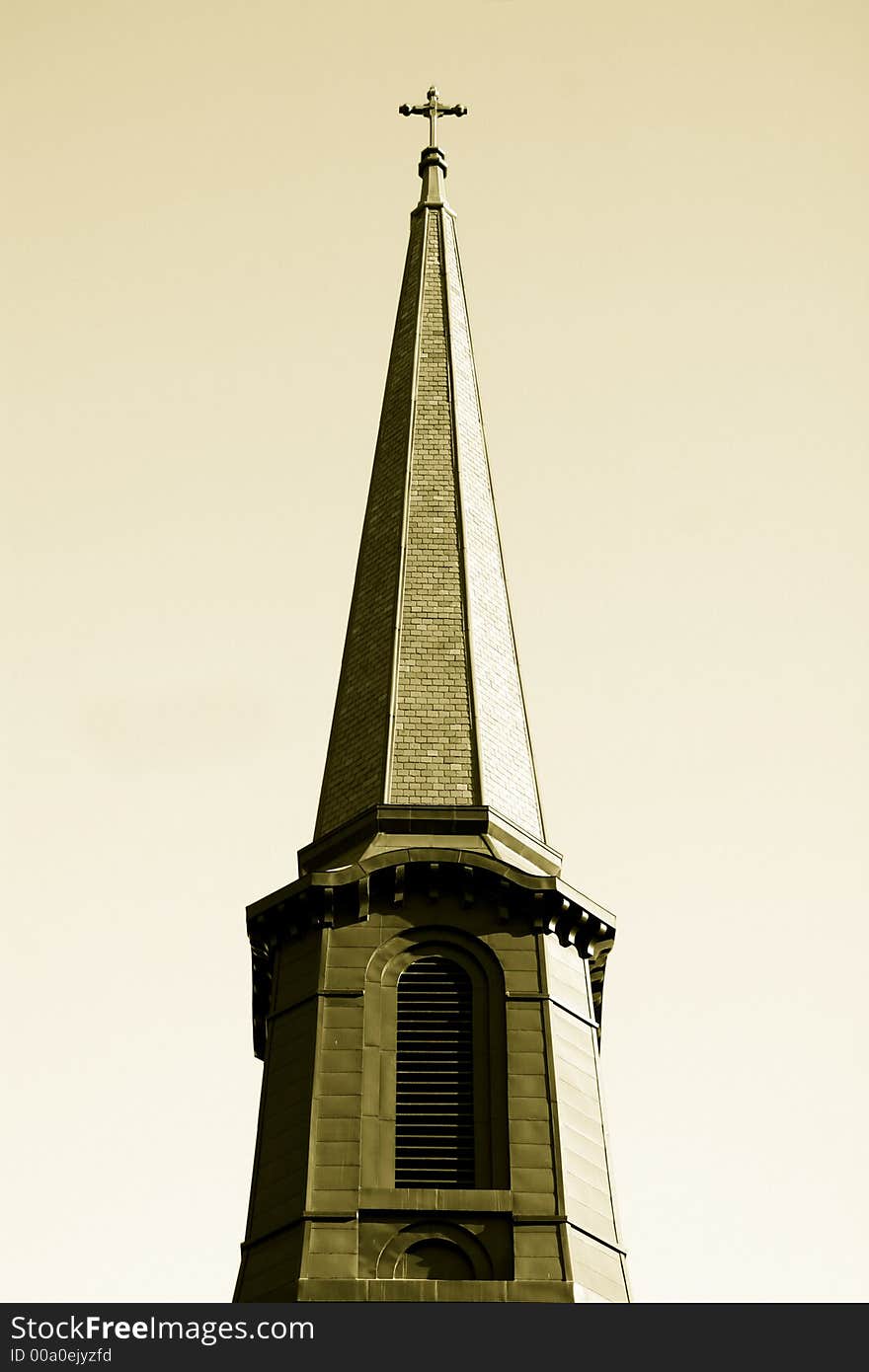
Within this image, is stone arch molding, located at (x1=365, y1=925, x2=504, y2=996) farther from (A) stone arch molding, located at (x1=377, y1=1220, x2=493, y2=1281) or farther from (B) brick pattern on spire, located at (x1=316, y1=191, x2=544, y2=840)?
(A) stone arch molding, located at (x1=377, y1=1220, x2=493, y2=1281)

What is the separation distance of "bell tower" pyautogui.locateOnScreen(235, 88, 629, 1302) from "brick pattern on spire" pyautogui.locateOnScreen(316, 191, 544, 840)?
0.05m

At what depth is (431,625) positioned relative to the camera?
37.5 m

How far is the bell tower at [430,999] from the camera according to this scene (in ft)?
97.1

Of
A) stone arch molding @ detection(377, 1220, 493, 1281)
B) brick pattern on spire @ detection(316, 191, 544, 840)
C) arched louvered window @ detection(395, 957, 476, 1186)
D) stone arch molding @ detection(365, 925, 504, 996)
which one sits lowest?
stone arch molding @ detection(377, 1220, 493, 1281)

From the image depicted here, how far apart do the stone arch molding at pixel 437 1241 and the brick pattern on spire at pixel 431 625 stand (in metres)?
7.17

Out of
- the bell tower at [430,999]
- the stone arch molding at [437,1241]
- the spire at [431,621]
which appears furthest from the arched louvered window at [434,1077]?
the spire at [431,621]

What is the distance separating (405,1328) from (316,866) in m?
9.99

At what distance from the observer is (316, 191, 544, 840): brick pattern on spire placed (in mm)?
35500

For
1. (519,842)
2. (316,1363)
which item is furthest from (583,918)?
(316,1363)

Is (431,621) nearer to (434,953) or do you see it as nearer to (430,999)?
(434,953)

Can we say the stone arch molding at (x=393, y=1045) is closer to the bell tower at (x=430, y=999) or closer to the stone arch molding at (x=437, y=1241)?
the bell tower at (x=430, y=999)

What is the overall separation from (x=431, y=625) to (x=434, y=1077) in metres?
8.81

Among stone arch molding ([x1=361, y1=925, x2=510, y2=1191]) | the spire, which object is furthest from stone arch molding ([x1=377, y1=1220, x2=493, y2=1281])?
the spire

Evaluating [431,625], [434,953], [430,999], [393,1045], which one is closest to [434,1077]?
[393,1045]
